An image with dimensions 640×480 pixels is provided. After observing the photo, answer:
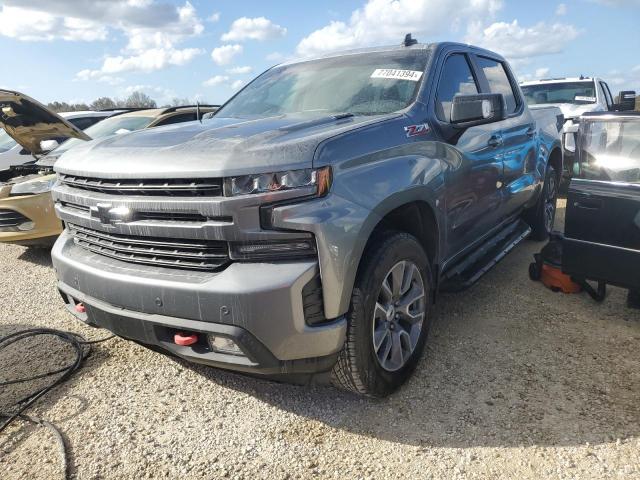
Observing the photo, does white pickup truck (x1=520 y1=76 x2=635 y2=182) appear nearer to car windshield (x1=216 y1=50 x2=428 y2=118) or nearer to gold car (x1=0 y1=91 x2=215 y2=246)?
car windshield (x1=216 y1=50 x2=428 y2=118)

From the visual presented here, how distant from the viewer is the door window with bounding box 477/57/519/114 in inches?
169

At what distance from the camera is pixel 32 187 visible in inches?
214

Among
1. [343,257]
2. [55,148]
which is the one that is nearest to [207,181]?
[343,257]

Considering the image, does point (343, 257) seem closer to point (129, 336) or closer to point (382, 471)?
point (382, 471)

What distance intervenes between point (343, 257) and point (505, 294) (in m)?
2.50

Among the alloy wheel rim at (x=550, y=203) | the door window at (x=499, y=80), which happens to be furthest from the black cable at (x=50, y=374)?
the alloy wheel rim at (x=550, y=203)

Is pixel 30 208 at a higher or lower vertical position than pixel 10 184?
lower

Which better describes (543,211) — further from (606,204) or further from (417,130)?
(417,130)

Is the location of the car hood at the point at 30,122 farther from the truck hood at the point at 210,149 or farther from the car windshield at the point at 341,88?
the truck hood at the point at 210,149

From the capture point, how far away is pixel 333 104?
11.0 ft

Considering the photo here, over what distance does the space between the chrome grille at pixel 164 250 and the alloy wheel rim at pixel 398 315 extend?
33.2 inches

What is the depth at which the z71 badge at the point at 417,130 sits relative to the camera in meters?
2.86

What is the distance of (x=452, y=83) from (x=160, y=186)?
2.25 metres

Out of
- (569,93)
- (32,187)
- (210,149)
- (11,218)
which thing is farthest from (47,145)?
(569,93)
